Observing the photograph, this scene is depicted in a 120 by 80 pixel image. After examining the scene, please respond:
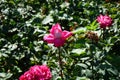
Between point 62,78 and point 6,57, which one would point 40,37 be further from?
point 62,78

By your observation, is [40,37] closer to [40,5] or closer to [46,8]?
[46,8]

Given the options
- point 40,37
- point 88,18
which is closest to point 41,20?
point 40,37

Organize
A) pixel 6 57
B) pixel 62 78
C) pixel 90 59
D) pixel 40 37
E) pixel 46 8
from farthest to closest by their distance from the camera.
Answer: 1. pixel 46 8
2. pixel 40 37
3. pixel 6 57
4. pixel 90 59
5. pixel 62 78

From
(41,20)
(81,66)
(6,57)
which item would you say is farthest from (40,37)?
(81,66)

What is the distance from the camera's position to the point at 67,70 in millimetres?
2494

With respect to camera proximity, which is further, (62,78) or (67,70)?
(67,70)

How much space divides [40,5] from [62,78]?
238 cm

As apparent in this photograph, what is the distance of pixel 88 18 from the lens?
3.64m

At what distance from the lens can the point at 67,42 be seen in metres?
2.86

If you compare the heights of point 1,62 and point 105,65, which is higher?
point 105,65

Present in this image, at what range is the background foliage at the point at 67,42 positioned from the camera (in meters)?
2.30

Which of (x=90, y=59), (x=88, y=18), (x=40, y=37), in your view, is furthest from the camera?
(x=88, y=18)

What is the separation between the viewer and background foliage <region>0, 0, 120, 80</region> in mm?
2303

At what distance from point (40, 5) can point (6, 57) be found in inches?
63.6
